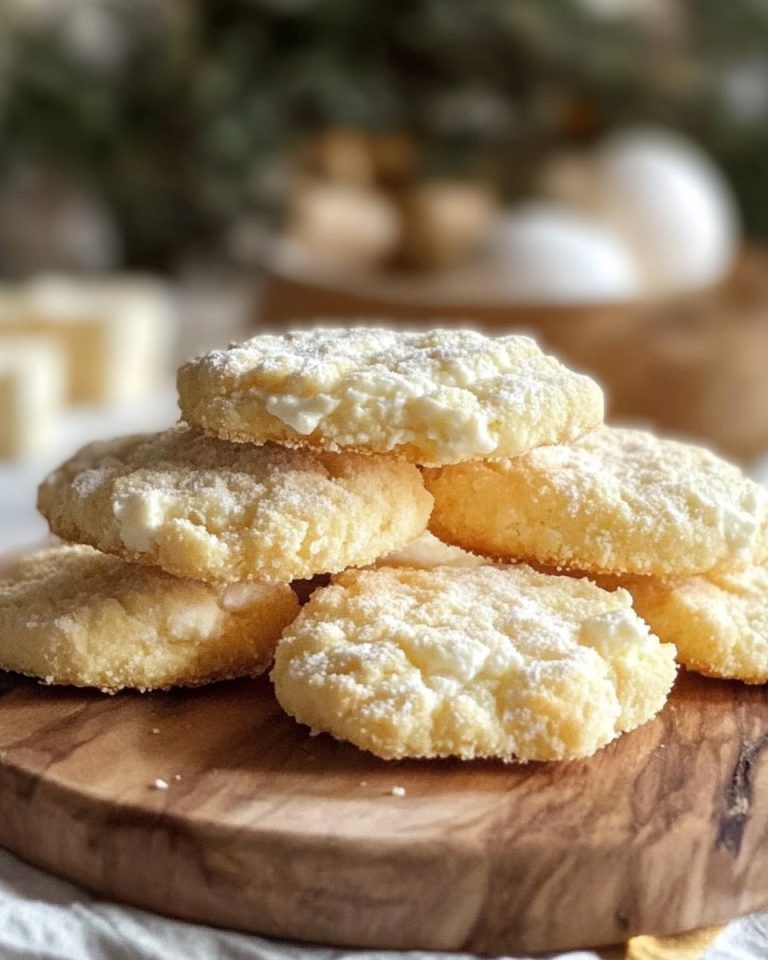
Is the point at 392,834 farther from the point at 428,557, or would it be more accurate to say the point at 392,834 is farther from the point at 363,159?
the point at 363,159

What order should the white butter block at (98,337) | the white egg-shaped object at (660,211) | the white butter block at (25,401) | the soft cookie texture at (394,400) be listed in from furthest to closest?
the white egg-shaped object at (660,211) < the white butter block at (98,337) < the white butter block at (25,401) < the soft cookie texture at (394,400)

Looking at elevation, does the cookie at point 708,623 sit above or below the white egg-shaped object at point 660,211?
below

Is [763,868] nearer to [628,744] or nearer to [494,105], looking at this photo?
[628,744]

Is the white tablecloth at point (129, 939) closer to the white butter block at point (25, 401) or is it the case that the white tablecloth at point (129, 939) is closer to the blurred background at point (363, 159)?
the white butter block at point (25, 401)

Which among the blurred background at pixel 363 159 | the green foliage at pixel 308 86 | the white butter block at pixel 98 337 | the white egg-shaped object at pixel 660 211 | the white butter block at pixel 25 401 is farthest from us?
the green foliage at pixel 308 86

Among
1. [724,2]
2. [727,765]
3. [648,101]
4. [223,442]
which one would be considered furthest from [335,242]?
[727,765]

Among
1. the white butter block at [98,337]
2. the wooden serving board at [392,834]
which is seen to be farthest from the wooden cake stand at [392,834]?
the white butter block at [98,337]
